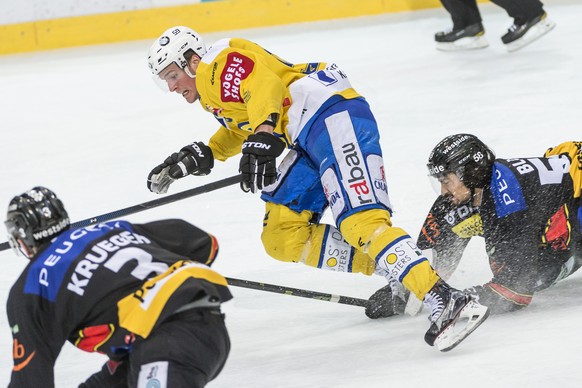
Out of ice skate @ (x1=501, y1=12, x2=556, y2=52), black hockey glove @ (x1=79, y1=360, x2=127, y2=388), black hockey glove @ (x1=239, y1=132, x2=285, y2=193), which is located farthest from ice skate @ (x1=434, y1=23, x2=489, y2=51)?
black hockey glove @ (x1=79, y1=360, x2=127, y2=388)

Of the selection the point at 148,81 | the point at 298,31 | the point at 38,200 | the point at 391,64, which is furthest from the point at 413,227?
the point at 298,31

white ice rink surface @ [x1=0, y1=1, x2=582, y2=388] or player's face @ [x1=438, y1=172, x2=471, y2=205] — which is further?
player's face @ [x1=438, y1=172, x2=471, y2=205]

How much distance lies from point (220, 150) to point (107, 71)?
3.90 m

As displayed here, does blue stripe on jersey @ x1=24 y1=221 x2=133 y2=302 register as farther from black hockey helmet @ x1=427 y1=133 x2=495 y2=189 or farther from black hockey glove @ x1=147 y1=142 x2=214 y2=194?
black hockey glove @ x1=147 y1=142 x2=214 y2=194

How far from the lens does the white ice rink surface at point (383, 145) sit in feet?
10.2

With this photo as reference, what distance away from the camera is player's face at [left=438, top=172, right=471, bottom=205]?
343cm

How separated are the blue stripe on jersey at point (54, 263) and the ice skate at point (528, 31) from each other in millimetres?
5155

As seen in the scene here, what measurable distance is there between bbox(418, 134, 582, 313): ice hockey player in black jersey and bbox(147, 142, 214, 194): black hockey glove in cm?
97

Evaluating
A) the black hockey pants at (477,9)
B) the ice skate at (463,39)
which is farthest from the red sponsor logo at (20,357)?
the ice skate at (463,39)

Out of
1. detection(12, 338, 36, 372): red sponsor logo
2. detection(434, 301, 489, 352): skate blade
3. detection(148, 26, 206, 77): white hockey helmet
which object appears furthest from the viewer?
detection(148, 26, 206, 77): white hockey helmet

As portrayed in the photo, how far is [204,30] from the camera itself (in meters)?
8.62

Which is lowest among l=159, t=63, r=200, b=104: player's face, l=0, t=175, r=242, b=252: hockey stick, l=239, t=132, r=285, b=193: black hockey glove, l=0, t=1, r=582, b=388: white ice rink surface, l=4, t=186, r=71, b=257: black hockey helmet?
l=0, t=1, r=582, b=388: white ice rink surface

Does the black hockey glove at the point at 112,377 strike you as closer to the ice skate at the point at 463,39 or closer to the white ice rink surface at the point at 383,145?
the white ice rink surface at the point at 383,145

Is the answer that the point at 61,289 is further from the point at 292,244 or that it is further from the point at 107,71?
the point at 107,71
